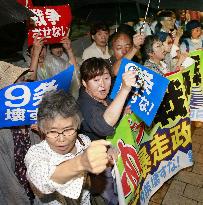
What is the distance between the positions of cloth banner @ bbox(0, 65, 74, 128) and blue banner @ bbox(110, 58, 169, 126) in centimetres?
58

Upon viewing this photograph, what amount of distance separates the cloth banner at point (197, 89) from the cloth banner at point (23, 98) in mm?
2209

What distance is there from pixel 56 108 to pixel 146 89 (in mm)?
1124

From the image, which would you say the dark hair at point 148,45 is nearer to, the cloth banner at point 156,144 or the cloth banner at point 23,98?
the cloth banner at point 156,144

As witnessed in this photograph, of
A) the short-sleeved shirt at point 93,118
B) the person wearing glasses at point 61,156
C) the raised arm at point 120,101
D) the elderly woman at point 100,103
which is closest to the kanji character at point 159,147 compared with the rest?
the elderly woman at point 100,103

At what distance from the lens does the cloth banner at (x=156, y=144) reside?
2.95 metres

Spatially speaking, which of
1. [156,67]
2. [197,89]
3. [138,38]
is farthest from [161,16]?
[138,38]

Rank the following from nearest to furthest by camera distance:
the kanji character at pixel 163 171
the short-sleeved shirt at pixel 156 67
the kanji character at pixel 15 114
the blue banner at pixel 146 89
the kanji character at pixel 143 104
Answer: the kanji character at pixel 15 114
the blue banner at pixel 146 89
the kanji character at pixel 143 104
the kanji character at pixel 163 171
the short-sleeved shirt at pixel 156 67

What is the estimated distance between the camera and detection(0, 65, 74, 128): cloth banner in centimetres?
259

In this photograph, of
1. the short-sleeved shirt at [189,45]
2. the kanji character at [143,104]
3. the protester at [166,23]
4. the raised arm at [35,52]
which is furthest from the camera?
the short-sleeved shirt at [189,45]

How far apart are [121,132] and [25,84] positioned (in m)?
1.06

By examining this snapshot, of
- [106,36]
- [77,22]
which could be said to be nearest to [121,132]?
[106,36]

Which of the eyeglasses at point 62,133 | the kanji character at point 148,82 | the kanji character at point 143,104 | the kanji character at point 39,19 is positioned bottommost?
the eyeglasses at point 62,133

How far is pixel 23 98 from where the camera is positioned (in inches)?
105

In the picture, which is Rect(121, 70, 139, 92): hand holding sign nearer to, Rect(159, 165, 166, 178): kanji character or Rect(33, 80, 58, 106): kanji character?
Rect(33, 80, 58, 106): kanji character
